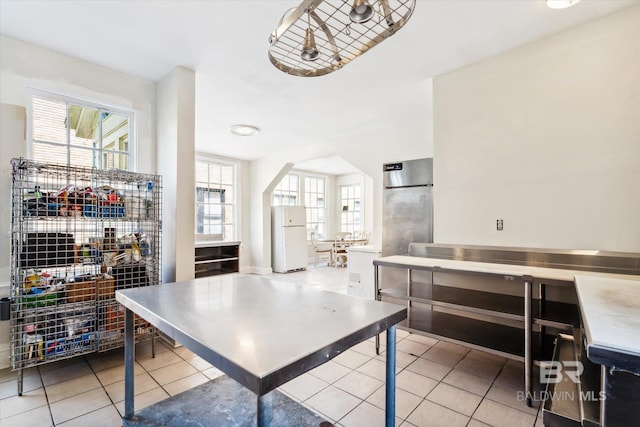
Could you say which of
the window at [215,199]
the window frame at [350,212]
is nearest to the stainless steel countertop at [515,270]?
the window at [215,199]

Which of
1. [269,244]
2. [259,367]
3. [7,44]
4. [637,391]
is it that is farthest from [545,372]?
[269,244]

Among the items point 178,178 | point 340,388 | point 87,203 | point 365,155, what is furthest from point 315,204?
point 340,388

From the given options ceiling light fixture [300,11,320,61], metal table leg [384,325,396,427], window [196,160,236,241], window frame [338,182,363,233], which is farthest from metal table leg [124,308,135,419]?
window frame [338,182,363,233]

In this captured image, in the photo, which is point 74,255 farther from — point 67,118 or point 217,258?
point 217,258

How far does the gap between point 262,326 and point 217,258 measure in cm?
372

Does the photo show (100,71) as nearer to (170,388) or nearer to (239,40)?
(239,40)

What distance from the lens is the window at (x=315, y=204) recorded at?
29.6 feet

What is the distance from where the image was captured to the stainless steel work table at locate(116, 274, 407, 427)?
33.8 inches

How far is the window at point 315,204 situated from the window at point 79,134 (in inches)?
237

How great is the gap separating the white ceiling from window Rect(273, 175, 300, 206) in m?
4.28

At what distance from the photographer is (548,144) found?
2.40 metres

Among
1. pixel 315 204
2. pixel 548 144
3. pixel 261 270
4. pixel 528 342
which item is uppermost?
pixel 548 144

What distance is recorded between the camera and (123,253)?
8.74 ft

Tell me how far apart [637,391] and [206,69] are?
11.4 feet
